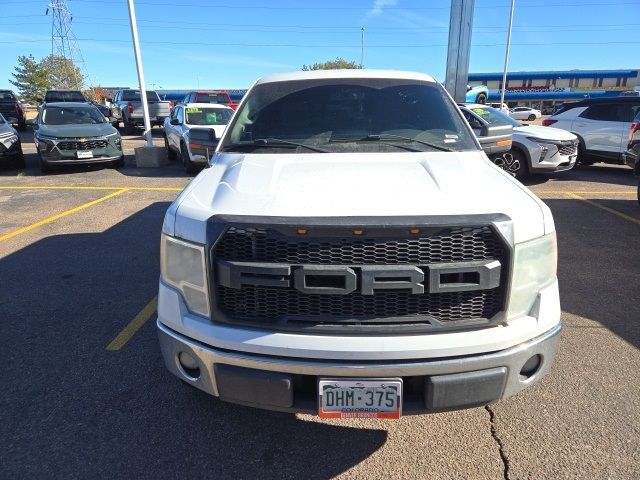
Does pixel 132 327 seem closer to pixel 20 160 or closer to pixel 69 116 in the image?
pixel 69 116

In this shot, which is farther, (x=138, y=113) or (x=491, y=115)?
(x=138, y=113)

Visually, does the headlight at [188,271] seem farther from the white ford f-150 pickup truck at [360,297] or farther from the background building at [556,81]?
the background building at [556,81]

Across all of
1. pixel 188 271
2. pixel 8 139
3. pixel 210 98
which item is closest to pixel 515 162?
pixel 188 271

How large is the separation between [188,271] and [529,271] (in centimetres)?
157

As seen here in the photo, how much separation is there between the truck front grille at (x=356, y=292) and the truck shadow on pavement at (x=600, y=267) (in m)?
2.28

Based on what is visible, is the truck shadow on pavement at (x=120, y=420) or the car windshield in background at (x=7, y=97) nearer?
the truck shadow on pavement at (x=120, y=420)

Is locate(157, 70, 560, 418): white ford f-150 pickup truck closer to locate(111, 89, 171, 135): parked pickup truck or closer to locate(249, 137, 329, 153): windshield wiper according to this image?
locate(249, 137, 329, 153): windshield wiper

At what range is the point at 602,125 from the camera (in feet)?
35.1

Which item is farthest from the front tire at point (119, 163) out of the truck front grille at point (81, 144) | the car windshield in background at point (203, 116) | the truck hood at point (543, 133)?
the truck hood at point (543, 133)

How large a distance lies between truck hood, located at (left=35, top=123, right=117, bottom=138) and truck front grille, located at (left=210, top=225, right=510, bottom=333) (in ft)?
35.5

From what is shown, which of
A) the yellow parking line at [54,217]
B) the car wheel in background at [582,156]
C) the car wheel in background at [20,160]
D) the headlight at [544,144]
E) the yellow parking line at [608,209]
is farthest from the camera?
the car wheel in background at [20,160]

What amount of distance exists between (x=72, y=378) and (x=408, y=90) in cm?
322

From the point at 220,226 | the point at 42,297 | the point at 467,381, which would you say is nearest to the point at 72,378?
the point at 42,297

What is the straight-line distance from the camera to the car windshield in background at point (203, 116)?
11594mm
